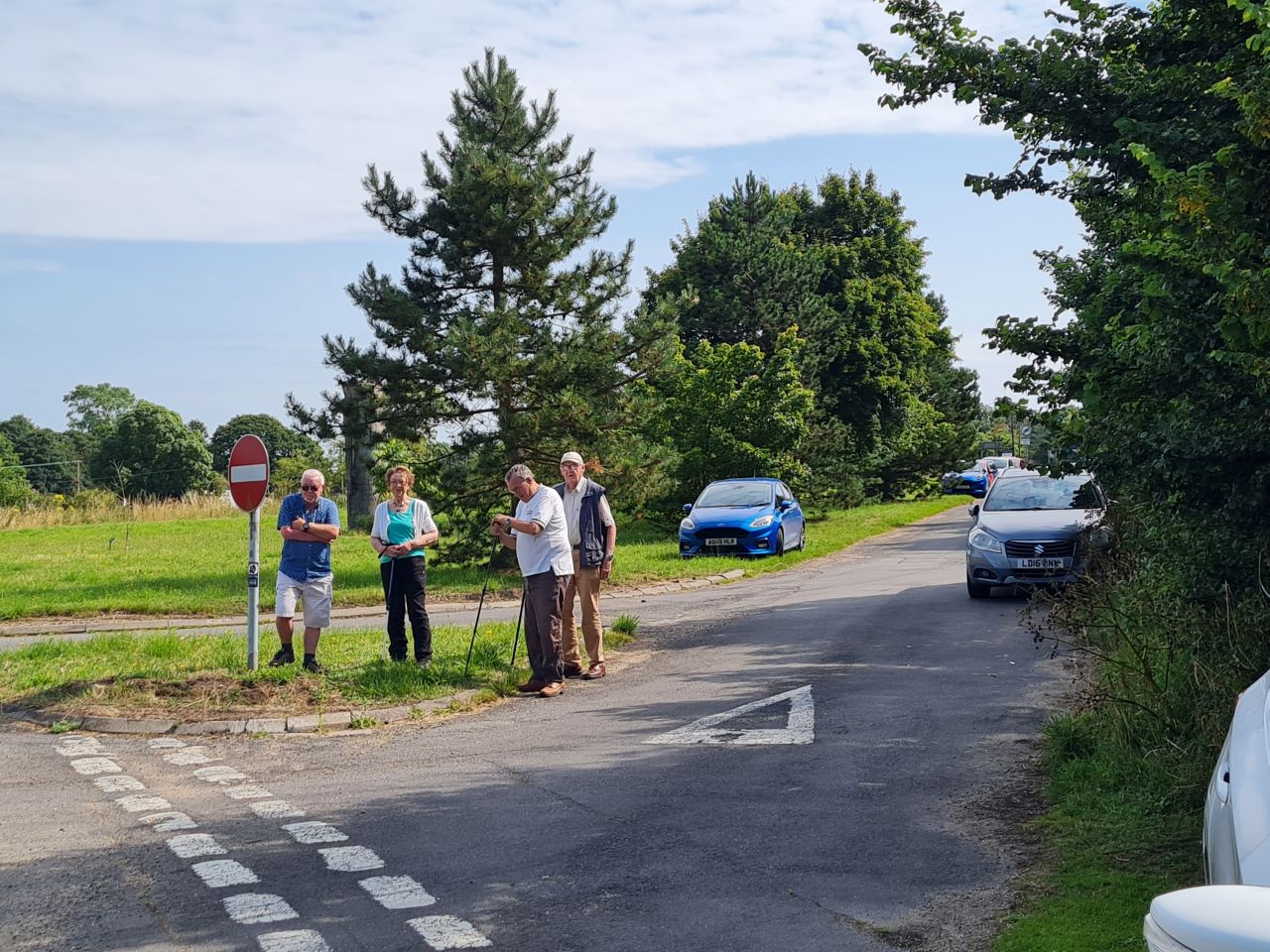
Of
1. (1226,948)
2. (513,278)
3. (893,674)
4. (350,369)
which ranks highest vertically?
(513,278)

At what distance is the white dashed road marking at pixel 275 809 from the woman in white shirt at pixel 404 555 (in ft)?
14.6

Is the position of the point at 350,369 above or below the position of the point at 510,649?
above

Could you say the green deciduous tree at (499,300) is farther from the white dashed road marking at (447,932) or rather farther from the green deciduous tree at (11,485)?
the green deciduous tree at (11,485)

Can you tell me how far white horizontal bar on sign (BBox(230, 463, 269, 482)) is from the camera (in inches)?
476

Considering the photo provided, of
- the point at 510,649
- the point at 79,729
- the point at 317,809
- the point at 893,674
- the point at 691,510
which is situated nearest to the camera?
the point at 317,809

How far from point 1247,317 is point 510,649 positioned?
9391mm

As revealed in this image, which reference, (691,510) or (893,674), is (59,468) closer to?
(691,510)

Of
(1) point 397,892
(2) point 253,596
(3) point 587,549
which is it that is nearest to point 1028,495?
(3) point 587,549

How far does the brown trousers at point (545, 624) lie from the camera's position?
11562 mm

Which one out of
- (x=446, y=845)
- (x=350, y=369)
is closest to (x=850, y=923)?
(x=446, y=845)

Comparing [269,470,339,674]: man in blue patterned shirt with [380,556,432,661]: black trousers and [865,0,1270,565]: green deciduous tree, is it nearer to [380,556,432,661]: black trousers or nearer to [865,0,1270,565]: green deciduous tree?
[380,556,432,661]: black trousers

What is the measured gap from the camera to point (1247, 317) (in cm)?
472

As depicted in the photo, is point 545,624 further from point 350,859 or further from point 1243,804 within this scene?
point 1243,804

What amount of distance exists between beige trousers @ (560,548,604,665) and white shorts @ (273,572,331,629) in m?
2.24
